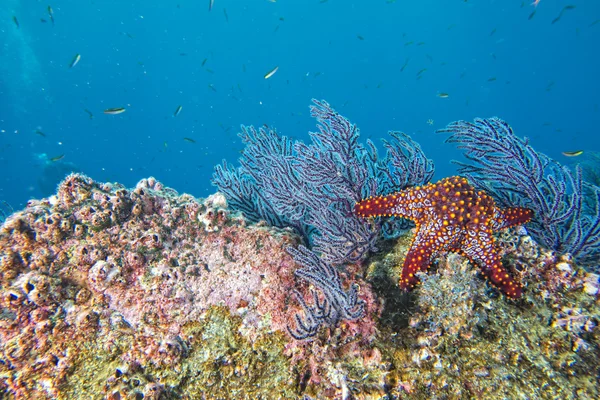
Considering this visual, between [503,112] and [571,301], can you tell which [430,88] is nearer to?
[503,112]

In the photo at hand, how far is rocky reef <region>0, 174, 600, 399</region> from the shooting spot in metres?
2.50

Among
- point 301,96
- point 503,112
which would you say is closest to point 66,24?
point 301,96

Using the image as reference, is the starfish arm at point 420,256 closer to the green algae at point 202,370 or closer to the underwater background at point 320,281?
the underwater background at point 320,281

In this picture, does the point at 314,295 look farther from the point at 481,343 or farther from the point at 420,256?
the point at 481,343

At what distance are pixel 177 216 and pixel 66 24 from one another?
134m

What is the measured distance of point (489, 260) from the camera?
9.48ft

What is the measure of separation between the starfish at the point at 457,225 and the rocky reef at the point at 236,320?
140 mm

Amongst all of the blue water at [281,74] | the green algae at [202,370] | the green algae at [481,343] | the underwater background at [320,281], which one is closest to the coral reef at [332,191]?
the underwater background at [320,281]

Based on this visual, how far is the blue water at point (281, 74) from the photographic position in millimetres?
95688

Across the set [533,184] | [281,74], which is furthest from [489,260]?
[281,74]

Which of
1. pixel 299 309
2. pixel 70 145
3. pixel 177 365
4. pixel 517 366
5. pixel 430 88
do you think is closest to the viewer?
pixel 517 366

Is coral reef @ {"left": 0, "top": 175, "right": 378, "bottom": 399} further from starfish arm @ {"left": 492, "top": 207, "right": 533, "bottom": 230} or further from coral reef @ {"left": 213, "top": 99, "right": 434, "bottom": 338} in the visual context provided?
starfish arm @ {"left": 492, "top": 207, "right": 533, "bottom": 230}

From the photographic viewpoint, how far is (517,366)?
245 cm

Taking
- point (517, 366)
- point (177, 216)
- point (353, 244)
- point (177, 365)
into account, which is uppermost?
point (177, 216)
